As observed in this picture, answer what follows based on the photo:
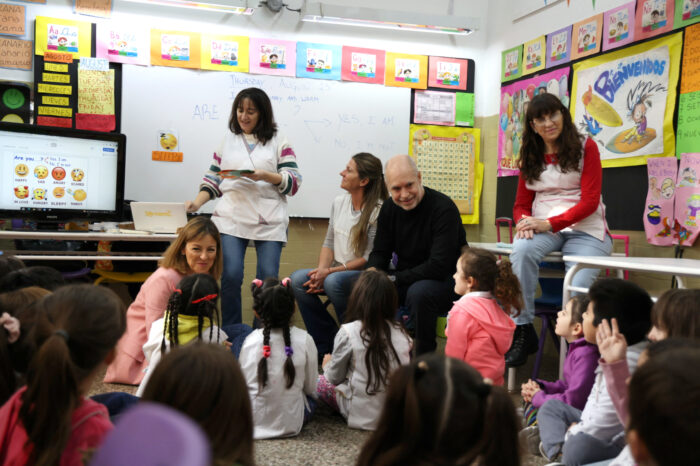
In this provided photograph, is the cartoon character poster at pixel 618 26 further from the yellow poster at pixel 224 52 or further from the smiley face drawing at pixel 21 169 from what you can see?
the smiley face drawing at pixel 21 169

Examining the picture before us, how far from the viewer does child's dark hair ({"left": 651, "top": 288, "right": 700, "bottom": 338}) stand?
1.41 metres

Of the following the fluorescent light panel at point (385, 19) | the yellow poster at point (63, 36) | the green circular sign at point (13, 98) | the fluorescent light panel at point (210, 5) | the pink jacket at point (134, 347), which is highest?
the fluorescent light panel at point (385, 19)

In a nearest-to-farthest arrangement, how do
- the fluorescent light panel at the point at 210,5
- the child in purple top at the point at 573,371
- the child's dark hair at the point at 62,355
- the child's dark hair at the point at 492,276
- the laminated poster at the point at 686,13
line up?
the child's dark hair at the point at 62,355
the child in purple top at the point at 573,371
the child's dark hair at the point at 492,276
the laminated poster at the point at 686,13
the fluorescent light panel at the point at 210,5

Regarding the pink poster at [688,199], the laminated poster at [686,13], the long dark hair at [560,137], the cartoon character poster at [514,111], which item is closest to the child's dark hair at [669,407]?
the long dark hair at [560,137]

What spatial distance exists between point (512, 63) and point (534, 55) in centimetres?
23

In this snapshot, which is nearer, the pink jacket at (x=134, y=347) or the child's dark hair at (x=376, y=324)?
the child's dark hair at (x=376, y=324)

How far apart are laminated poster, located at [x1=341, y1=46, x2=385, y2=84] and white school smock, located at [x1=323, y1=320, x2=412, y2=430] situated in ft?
7.74

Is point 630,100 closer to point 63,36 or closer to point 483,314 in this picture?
point 483,314

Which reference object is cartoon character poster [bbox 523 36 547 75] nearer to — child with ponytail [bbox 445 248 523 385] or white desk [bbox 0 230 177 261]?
child with ponytail [bbox 445 248 523 385]

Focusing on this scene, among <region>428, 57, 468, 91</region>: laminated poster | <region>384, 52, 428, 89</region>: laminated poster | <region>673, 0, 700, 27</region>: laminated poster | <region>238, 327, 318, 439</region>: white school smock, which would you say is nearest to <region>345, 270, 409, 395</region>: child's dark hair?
<region>238, 327, 318, 439</region>: white school smock

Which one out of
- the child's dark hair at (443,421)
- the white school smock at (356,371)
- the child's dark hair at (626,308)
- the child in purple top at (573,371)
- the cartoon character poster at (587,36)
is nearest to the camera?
the child's dark hair at (443,421)

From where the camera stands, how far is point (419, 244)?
2.79 meters

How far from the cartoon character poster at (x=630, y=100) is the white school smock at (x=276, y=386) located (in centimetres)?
203

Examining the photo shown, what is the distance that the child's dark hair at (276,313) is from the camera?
6.48 feet
